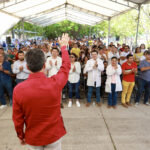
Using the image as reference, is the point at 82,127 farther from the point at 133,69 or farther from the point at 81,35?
the point at 81,35

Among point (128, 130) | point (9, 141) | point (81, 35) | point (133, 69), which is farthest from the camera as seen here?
point (81, 35)

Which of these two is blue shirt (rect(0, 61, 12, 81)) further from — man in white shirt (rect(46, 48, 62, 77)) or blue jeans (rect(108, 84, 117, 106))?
blue jeans (rect(108, 84, 117, 106))

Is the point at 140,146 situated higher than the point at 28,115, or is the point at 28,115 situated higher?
the point at 28,115

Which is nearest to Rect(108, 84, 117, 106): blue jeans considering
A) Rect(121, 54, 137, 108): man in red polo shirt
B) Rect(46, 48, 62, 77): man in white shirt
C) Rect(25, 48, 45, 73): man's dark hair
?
Rect(121, 54, 137, 108): man in red polo shirt

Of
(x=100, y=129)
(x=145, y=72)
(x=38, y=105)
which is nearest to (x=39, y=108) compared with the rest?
(x=38, y=105)

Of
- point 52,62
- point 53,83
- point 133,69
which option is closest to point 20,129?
point 53,83

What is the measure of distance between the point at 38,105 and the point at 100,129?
253 cm

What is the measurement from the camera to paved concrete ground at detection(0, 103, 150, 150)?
2.94 metres

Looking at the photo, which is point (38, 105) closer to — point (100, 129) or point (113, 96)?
point (100, 129)

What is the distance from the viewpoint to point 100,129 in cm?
346

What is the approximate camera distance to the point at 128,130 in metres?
3.42

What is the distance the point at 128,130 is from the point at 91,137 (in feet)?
2.99

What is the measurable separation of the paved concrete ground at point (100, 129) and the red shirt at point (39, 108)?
5.34 ft

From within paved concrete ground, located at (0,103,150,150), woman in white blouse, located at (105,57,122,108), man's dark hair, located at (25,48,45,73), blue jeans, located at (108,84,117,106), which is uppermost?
man's dark hair, located at (25,48,45,73)
